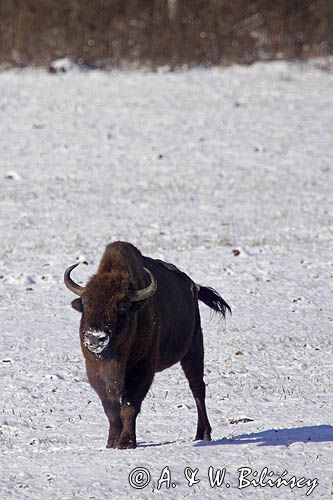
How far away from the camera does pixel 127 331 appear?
291 inches

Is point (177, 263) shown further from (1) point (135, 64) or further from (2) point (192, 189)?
(1) point (135, 64)

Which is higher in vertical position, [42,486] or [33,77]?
[42,486]

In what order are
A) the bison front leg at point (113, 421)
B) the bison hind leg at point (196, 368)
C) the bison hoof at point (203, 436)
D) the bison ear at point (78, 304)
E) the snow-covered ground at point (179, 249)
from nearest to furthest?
the snow-covered ground at point (179, 249) < the bison ear at point (78, 304) < the bison front leg at point (113, 421) < the bison hoof at point (203, 436) < the bison hind leg at point (196, 368)

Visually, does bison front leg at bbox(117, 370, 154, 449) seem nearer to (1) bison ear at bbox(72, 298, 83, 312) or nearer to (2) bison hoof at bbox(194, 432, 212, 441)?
(1) bison ear at bbox(72, 298, 83, 312)

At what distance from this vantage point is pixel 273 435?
7961 millimetres

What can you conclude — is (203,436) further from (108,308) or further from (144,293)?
(108,308)

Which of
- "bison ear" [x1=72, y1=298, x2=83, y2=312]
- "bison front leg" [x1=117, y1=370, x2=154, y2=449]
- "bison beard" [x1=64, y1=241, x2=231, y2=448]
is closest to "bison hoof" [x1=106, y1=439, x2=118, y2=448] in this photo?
"bison beard" [x1=64, y1=241, x2=231, y2=448]

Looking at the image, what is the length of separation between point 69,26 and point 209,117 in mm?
6594

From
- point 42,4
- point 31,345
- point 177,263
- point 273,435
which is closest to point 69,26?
point 42,4

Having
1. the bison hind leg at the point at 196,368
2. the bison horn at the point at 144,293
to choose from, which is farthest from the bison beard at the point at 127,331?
the bison hind leg at the point at 196,368

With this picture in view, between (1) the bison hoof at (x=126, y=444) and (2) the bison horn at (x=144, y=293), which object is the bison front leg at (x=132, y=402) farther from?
(2) the bison horn at (x=144, y=293)

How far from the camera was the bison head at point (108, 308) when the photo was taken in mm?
7078

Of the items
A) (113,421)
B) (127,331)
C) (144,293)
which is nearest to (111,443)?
(113,421)

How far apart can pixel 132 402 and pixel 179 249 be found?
757 cm
